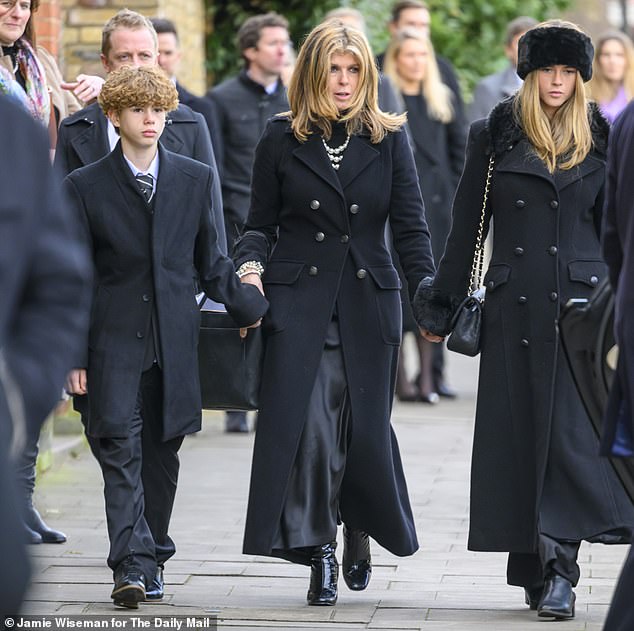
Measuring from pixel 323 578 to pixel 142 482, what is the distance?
675 millimetres

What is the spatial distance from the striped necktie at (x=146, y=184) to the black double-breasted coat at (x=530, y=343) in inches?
38.8

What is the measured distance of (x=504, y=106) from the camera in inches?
225

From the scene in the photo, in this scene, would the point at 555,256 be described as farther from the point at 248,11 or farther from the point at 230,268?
the point at 248,11

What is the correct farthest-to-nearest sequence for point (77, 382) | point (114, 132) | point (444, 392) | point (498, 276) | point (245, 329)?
point (444, 392) < point (114, 132) < point (245, 329) < point (498, 276) < point (77, 382)

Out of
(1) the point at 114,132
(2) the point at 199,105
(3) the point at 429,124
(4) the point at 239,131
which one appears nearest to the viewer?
(1) the point at 114,132

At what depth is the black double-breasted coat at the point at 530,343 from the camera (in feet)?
18.3

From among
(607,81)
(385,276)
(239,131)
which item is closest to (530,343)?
(385,276)

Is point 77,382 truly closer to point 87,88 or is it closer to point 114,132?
point 114,132

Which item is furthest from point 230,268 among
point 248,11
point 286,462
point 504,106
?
point 248,11

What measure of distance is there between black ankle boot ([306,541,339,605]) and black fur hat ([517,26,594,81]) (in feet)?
5.41

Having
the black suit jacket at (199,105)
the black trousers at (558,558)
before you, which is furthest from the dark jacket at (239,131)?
the black trousers at (558,558)

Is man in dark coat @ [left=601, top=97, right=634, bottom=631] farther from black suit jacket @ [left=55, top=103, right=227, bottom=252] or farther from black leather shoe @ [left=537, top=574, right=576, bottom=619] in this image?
black suit jacket @ [left=55, top=103, right=227, bottom=252]

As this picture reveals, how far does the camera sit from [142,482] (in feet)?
19.1

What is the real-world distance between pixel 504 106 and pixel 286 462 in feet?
4.37
